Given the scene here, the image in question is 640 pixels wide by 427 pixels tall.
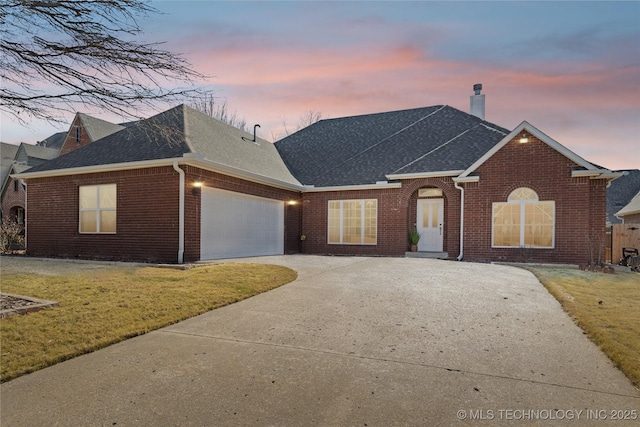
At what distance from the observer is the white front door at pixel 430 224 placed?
48.3ft

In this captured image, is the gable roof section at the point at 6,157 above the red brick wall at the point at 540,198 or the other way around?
above

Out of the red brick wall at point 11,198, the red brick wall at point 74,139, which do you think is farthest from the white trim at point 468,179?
the red brick wall at point 11,198

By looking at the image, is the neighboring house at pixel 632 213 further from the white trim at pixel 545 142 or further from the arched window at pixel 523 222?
the arched window at pixel 523 222

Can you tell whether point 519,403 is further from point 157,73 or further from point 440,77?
point 440,77

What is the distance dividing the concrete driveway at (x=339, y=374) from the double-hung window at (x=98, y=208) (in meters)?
8.61

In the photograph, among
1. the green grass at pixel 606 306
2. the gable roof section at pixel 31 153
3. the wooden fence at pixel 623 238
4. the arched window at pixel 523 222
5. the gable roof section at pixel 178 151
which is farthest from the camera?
the gable roof section at pixel 31 153

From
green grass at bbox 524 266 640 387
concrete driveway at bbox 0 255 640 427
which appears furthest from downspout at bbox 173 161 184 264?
green grass at bbox 524 266 640 387

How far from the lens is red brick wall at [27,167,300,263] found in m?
10.9

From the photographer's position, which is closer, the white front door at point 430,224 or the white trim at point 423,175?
the white trim at point 423,175

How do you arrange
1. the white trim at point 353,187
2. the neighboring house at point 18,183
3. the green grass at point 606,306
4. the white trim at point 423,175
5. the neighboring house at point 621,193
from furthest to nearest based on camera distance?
1. the neighboring house at point 621,193
2. the neighboring house at point 18,183
3. the white trim at point 353,187
4. the white trim at point 423,175
5. the green grass at point 606,306

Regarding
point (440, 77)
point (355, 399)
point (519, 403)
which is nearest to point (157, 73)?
point (355, 399)

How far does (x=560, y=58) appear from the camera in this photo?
33.3 ft

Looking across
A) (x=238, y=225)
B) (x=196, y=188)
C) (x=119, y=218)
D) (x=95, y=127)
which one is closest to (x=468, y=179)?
(x=238, y=225)

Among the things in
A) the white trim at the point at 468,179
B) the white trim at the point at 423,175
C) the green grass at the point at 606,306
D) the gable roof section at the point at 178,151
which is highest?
the gable roof section at the point at 178,151
